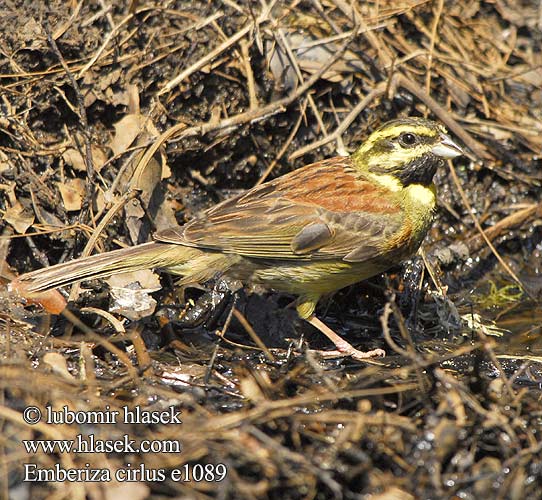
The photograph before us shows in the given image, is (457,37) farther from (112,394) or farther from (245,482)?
(245,482)

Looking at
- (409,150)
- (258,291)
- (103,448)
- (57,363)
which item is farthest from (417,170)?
(103,448)

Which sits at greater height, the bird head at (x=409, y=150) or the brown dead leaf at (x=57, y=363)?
the bird head at (x=409, y=150)

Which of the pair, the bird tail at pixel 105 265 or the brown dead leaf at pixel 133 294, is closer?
the bird tail at pixel 105 265

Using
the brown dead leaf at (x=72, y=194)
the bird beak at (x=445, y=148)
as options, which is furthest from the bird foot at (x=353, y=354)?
the brown dead leaf at (x=72, y=194)

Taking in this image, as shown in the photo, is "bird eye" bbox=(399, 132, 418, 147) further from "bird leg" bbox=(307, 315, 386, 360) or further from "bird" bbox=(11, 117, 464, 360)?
"bird leg" bbox=(307, 315, 386, 360)

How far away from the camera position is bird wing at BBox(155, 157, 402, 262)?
16.3 ft

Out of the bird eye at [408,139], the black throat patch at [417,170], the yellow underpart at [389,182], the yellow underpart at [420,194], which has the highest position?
the bird eye at [408,139]

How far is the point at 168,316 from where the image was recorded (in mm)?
5293

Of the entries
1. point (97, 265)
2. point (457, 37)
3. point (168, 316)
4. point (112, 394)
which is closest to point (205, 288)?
point (168, 316)

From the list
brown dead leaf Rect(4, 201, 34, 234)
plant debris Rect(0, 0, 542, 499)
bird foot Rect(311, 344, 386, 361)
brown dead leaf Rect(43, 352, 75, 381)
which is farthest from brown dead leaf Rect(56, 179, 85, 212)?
bird foot Rect(311, 344, 386, 361)

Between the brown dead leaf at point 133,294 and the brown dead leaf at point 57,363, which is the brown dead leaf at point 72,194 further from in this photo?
the brown dead leaf at point 57,363

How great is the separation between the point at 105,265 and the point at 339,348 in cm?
144

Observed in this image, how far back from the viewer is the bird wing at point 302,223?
496cm

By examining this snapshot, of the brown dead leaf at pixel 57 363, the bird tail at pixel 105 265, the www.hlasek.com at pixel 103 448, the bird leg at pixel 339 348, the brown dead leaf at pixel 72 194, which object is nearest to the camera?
the www.hlasek.com at pixel 103 448
